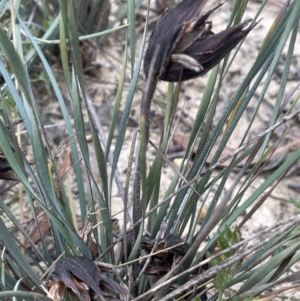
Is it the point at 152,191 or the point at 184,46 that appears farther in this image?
the point at 152,191

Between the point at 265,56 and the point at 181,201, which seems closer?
the point at 265,56

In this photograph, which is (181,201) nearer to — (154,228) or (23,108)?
(154,228)

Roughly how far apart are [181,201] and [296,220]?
0.23m

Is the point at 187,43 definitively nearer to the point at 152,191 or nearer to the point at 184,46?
the point at 184,46

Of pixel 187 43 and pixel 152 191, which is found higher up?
pixel 187 43

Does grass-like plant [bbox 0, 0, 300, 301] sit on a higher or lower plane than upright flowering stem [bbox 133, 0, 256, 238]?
lower

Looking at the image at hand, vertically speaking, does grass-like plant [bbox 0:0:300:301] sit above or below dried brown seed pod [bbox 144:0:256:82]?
below

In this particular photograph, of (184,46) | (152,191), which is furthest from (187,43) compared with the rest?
(152,191)

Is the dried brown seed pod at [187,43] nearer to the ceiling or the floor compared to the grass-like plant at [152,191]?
nearer to the ceiling

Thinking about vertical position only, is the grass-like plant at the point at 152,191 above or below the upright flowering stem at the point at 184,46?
below

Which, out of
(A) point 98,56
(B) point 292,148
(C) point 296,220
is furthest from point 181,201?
(A) point 98,56

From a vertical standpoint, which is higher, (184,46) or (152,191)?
(184,46)

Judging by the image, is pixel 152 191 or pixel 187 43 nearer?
pixel 187 43

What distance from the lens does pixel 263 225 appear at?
43.6 inches
